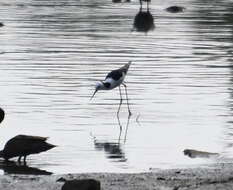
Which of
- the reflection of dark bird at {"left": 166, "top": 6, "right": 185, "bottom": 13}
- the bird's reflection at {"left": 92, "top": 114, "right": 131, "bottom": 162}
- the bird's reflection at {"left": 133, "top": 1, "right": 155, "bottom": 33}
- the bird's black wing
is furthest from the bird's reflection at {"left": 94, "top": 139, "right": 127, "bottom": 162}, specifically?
the reflection of dark bird at {"left": 166, "top": 6, "right": 185, "bottom": 13}

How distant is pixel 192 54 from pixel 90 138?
1159 cm

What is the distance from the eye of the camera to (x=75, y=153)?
560 inches

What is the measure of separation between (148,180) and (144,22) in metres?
23.6

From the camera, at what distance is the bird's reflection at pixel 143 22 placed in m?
34.2

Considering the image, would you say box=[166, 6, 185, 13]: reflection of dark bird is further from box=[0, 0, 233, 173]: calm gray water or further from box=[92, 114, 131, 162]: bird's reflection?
box=[92, 114, 131, 162]: bird's reflection

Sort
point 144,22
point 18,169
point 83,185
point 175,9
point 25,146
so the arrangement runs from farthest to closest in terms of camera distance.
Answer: point 175,9
point 144,22
point 25,146
point 18,169
point 83,185

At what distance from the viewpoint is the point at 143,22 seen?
3509 cm

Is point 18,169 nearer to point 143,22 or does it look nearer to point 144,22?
point 144,22

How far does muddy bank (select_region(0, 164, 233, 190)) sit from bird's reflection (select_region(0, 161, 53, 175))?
0.80 m

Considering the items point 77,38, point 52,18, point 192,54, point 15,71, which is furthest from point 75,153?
point 52,18

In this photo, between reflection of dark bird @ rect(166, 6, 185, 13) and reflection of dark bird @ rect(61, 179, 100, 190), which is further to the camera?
reflection of dark bird @ rect(166, 6, 185, 13)

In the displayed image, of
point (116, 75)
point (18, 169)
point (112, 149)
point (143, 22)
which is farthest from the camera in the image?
point (143, 22)

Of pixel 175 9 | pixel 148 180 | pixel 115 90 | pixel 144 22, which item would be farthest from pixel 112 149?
pixel 175 9

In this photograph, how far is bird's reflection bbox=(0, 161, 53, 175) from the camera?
12.8 m
